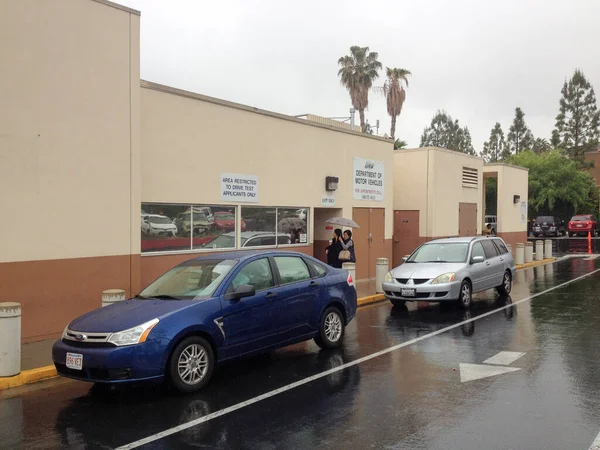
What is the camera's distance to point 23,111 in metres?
9.34

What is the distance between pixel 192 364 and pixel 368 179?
41.5ft

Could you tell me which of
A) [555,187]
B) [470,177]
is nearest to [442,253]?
[470,177]

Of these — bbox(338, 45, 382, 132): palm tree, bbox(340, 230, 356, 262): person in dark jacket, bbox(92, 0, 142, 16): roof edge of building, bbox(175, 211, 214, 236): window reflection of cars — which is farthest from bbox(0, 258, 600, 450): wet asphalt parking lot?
bbox(338, 45, 382, 132): palm tree

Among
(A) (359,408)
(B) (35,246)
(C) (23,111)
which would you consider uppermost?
(C) (23,111)

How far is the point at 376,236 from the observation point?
62.2 feet

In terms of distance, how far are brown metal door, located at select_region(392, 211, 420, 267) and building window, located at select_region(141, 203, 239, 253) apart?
382 inches

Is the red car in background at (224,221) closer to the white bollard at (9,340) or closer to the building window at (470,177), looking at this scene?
the white bollard at (9,340)

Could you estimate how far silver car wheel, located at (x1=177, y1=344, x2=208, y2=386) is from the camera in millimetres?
6641

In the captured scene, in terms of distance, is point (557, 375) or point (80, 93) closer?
point (557, 375)

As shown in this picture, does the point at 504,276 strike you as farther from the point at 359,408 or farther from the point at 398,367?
the point at 359,408

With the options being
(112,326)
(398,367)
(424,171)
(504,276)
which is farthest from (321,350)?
(424,171)

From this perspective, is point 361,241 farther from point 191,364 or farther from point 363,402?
point 363,402

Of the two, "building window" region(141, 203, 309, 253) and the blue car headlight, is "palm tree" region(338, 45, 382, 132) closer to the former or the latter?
"building window" region(141, 203, 309, 253)

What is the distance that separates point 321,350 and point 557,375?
327cm
